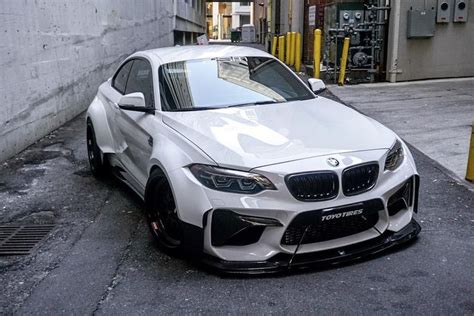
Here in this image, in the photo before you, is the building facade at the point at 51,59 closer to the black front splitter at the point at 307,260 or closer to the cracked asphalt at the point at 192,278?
the cracked asphalt at the point at 192,278

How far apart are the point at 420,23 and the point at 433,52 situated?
0.97 m

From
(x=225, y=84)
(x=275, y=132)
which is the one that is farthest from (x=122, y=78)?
(x=275, y=132)

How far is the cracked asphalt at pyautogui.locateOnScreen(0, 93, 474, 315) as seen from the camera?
11.0ft

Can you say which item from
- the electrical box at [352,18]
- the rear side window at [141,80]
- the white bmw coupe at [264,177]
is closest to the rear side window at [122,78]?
the rear side window at [141,80]

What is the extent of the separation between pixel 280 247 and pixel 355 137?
40.3 inches

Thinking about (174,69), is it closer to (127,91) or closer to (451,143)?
(127,91)

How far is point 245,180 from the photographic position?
3604 mm

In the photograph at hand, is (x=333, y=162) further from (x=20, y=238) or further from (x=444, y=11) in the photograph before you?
(x=444, y=11)

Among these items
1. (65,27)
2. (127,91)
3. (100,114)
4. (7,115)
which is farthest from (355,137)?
(65,27)

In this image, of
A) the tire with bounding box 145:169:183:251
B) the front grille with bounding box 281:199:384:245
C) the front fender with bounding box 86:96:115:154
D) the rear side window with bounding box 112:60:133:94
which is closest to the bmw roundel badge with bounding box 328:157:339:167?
the front grille with bounding box 281:199:384:245

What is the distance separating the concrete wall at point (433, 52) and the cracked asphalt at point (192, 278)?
29.7ft

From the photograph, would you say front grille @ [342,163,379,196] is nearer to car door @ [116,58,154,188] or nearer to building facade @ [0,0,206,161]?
car door @ [116,58,154,188]

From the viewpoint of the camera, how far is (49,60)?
9.09 meters

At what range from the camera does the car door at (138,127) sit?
470 cm
